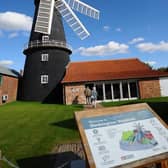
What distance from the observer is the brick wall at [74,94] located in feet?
66.9

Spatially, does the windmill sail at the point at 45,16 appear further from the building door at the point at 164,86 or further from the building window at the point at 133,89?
the building door at the point at 164,86

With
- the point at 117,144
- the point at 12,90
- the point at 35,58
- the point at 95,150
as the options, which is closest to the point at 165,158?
the point at 117,144

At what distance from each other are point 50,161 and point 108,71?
18187 mm

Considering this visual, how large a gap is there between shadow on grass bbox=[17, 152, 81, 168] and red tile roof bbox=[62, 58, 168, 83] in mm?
14901

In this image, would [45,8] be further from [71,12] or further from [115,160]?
[115,160]

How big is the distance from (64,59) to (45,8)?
18.3 feet

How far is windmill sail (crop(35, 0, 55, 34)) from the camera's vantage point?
21.5m

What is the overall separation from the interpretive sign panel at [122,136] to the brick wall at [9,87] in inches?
823

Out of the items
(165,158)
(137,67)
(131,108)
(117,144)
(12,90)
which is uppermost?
(137,67)

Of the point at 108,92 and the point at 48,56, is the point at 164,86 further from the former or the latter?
the point at 48,56

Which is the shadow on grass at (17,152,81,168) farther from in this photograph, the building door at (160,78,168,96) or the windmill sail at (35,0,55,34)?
the windmill sail at (35,0,55,34)

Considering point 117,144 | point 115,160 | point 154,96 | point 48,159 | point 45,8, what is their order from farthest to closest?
point 45,8 < point 154,96 < point 48,159 < point 117,144 < point 115,160

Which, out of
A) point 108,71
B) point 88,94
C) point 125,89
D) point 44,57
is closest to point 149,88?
point 125,89

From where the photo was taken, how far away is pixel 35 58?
23766 mm
